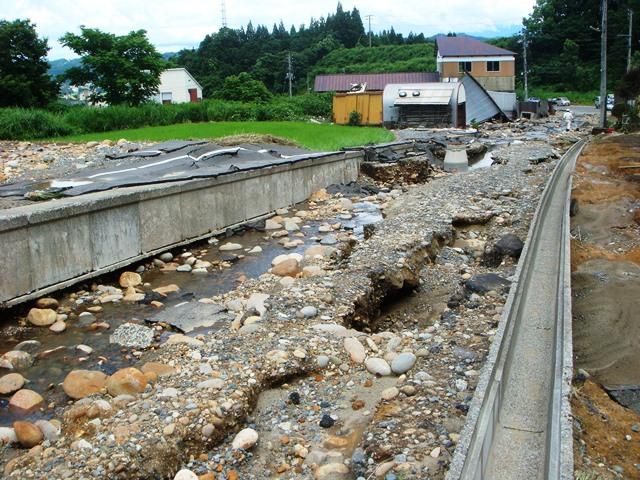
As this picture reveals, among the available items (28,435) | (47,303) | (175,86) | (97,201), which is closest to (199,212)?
(97,201)

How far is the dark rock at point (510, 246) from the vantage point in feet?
26.5

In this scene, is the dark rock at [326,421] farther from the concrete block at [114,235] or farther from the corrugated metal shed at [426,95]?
the corrugated metal shed at [426,95]

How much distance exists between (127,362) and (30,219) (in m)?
2.27

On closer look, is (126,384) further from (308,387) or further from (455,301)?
(455,301)

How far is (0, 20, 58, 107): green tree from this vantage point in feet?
107

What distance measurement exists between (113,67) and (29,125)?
50.6 feet

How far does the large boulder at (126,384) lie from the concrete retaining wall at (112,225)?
2549 mm

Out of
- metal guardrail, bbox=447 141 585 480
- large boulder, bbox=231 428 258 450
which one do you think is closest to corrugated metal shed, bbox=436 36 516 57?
metal guardrail, bbox=447 141 585 480

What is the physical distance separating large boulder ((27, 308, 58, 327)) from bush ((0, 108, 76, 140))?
16186mm

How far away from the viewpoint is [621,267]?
7.20m

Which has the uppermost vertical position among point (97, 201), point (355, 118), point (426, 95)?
point (426, 95)

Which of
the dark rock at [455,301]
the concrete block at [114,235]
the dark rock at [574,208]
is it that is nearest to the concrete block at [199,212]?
the concrete block at [114,235]

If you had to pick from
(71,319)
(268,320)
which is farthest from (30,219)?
(268,320)

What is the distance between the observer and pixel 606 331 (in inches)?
218
